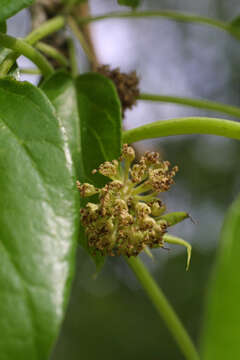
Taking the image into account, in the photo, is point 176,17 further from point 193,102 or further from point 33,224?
point 33,224

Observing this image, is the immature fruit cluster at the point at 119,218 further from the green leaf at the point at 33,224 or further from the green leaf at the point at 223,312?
the green leaf at the point at 223,312

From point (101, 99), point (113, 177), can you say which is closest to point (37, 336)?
point (113, 177)

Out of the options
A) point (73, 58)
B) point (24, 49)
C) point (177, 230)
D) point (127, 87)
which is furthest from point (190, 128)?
point (177, 230)

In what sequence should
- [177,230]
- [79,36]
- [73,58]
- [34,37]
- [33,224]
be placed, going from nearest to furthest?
[33,224], [34,37], [73,58], [79,36], [177,230]

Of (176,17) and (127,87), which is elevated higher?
(176,17)

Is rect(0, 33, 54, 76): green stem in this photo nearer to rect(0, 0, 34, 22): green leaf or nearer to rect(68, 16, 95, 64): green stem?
rect(0, 0, 34, 22): green leaf

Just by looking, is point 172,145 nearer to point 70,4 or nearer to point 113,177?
→ point 70,4

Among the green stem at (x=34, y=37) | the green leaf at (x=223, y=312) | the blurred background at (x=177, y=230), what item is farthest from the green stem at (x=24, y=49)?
the blurred background at (x=177, y=230)
